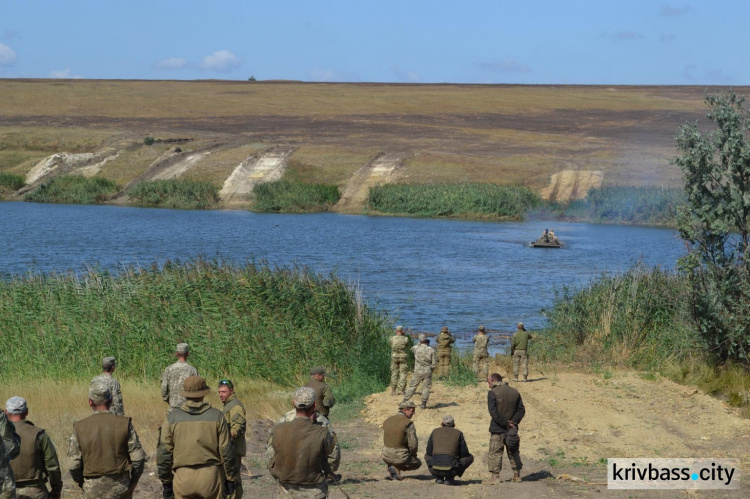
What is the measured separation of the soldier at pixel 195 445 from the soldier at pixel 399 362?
10104mm

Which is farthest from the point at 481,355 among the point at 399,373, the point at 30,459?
the point at 30,459

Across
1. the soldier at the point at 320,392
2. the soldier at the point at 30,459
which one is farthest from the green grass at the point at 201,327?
the soldier at the point at 30,459

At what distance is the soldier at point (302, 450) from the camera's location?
8.88 m

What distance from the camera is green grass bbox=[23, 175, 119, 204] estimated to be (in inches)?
3238

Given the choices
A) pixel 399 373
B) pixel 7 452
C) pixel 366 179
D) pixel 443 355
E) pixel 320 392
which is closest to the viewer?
pixel 7 452

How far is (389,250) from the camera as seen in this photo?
54.0 metres

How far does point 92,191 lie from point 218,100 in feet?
183

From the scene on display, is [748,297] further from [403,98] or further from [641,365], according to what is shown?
[403,98]

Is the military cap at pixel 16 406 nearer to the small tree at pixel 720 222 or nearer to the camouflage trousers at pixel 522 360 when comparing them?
the camouflage trousers at pixel 522 360

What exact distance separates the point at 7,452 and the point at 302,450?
8.36 ft

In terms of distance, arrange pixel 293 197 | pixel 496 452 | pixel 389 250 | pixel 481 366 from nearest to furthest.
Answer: pixel 496 452 < pixel 481 366 < pixel 389 250 < pixel 293 197

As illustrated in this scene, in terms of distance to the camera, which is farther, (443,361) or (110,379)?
(443,361)

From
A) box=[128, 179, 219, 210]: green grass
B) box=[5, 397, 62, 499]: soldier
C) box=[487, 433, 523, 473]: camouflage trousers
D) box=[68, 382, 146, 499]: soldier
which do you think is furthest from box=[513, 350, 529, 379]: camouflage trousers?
box=[128, 179, 219, 210]: green grass

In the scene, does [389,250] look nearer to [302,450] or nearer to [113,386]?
[113,386]
